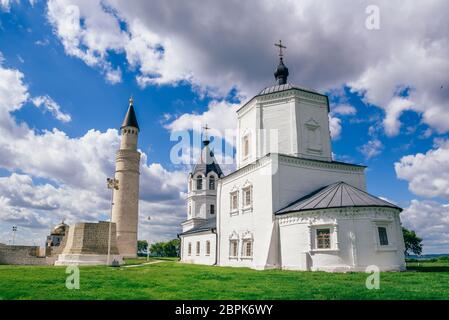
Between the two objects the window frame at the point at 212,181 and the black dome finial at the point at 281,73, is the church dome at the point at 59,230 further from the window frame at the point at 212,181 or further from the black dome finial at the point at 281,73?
the black dome finial at the point at 281,73

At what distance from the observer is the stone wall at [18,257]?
30583 millimetres

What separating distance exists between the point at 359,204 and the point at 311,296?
10.3m

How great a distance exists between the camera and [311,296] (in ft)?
30.6

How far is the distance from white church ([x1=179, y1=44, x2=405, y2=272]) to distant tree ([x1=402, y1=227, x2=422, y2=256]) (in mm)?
40452

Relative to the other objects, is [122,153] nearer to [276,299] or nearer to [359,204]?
[359,204]

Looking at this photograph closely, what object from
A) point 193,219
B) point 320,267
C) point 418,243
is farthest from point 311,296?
point 418,243

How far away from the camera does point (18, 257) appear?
31.4 metres

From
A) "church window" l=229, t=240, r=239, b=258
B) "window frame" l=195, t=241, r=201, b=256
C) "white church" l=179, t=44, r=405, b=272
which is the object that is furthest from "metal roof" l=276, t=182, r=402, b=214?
"window frame" l=195, t=241, r=201, b=256

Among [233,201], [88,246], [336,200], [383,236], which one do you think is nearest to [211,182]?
[233,201]

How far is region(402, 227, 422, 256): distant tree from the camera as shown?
57531 millimetres

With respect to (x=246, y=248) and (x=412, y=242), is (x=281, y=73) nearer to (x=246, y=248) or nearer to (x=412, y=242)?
(x=246, y=248)

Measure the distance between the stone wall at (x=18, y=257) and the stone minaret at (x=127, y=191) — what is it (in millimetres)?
11728
